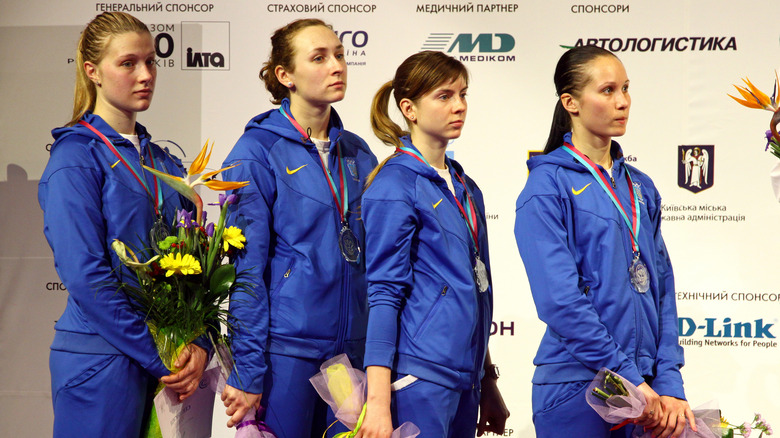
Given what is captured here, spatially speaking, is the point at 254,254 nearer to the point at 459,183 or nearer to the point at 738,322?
the point at 459,183

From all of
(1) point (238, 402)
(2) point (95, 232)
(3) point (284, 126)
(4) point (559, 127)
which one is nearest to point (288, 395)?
(1) point (238, 402)

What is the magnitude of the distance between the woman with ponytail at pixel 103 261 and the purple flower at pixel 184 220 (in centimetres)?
11

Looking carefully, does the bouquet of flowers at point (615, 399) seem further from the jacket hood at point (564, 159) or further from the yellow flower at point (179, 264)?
the yellow flower at point (179, 264)

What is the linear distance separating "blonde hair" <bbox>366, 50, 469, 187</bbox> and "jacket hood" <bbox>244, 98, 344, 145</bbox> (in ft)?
0.59

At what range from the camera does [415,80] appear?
2553 mm

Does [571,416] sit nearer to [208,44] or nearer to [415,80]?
[415,80]

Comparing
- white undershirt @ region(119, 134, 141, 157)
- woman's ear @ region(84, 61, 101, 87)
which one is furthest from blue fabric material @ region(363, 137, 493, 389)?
woman's ear @ region(84, 61, 101, 87)

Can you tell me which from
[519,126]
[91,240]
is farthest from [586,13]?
[91,240]

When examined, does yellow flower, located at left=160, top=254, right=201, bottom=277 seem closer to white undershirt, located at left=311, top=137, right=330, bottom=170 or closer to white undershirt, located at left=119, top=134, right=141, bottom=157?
white undershirt, located at left=119, top=134, right=141, bottom=157

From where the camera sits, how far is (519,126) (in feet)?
14.5

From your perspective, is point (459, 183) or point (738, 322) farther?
point (738, 322)

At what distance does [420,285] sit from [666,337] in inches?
31.3

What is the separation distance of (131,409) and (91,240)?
1.71 feet

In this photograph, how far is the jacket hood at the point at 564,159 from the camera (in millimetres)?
2498
